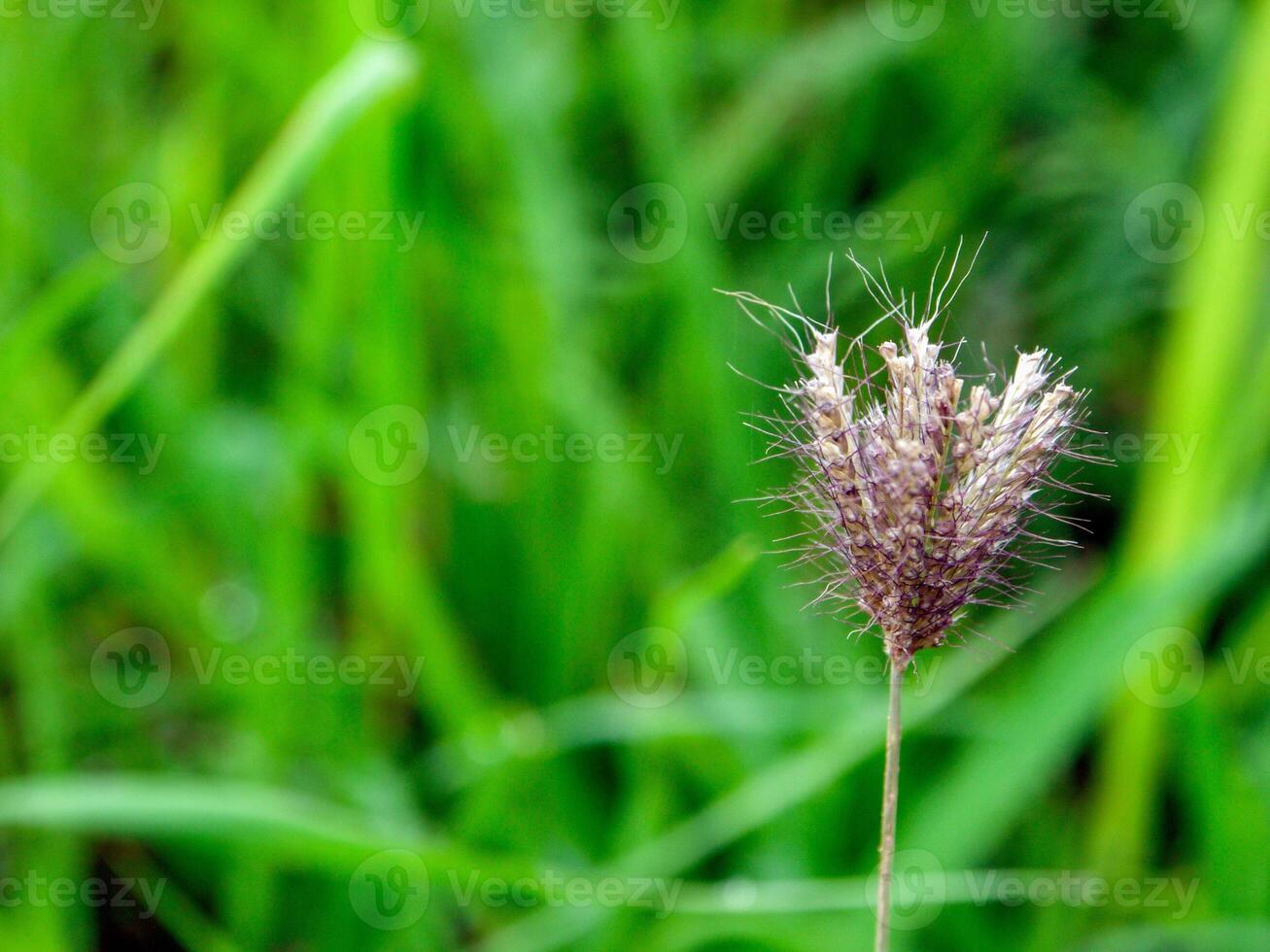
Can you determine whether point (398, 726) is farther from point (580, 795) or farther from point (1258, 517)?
point (1258, 517)

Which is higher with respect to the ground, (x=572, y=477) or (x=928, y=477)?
(x=572, y=477)

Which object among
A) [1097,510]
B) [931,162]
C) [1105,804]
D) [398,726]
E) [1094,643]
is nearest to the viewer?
[1094,643]

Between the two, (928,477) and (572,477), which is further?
(572,477)

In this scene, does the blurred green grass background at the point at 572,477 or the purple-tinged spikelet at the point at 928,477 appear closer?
the purple-tinged spikelet at the point at 928,477

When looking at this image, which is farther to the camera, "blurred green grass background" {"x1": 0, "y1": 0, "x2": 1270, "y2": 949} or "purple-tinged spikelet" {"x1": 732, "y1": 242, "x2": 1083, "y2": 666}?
"blurred green grass background" {"x1": 0, "y1": 0, "x2": 1270, "y2": 949}

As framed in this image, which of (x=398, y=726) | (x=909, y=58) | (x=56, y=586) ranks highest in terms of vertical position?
(x=909, y=58)

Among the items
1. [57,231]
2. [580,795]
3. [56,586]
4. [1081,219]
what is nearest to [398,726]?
[580,795]

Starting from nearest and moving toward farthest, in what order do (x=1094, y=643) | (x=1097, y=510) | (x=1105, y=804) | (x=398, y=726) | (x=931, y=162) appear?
(x=1094, y=643), (x=1105, y=804), (x=398, y=726), (x=1097, y=510), (x=931, y=162)

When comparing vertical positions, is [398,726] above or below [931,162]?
below
